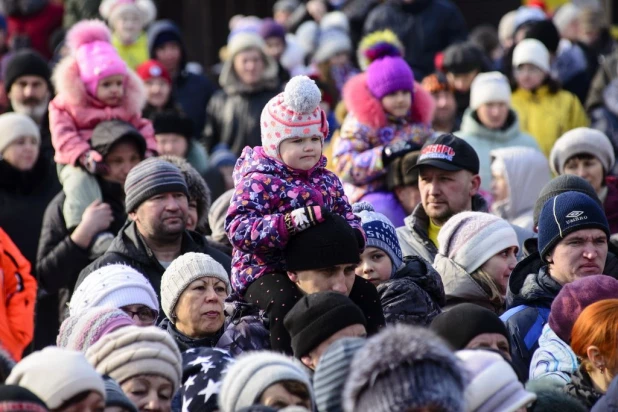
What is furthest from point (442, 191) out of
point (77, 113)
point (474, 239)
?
point (77, 113)

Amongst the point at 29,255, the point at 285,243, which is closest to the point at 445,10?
the point at 29,255

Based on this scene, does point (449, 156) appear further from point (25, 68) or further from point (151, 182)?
point (25, 68)

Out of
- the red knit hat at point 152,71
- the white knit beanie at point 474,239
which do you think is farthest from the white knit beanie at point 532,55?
the white knit beanie at point 474,239

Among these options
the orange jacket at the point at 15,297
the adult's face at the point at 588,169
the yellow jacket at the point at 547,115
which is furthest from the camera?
the yellow jacket at the point at 547,115

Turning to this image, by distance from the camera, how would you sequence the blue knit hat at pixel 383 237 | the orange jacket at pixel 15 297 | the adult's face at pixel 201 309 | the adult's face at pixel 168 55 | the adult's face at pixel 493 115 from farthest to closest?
the adult's face at pixel 168 55
the adult's face at pixel 493 115
the orange jacket at pixel 15 297
the blue knit hat at pixel 383 237
the adult's face at pixel 201 309

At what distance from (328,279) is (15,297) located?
288 cm

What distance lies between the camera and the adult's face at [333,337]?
6.04m

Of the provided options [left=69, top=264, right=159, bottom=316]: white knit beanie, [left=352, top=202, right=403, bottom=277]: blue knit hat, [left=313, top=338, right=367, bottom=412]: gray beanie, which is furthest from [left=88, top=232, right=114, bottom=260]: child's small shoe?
[left=313, top=338, right=367, bottom=412]: gray beanie

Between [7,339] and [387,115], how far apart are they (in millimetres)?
2875

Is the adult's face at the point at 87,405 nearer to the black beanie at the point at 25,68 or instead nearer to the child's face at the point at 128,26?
the black beanie at the point at 25,68

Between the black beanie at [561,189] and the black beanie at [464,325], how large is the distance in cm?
214

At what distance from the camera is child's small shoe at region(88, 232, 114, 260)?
30.3 feet

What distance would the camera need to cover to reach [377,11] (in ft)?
49.1

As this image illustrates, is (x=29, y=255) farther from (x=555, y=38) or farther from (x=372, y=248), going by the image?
(x=555, y=38)
